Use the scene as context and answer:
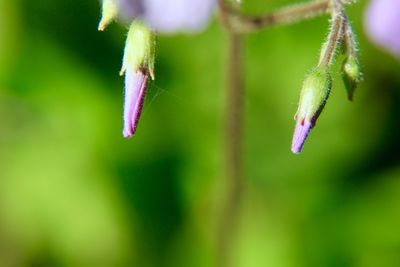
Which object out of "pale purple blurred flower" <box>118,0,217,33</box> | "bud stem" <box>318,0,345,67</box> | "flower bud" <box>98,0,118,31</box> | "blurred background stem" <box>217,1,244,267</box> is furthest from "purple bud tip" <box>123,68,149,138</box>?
"blurred background stem" <box>217,1,244,267</box>

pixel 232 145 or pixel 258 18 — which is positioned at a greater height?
pixel 258 18

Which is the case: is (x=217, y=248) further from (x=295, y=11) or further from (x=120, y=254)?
(x=295, y=11)

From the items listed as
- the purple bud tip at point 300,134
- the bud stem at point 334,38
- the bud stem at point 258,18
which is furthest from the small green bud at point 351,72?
the bud stem at point 258,18

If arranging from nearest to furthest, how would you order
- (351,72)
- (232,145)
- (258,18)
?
(351,72) < (258,18) < (232,145)

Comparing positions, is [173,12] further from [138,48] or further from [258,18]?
[258,18]

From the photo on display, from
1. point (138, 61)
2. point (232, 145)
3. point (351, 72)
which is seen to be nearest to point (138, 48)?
point (138, 61)

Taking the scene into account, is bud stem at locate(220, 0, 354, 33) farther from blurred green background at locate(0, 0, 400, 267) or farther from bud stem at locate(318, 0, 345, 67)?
blurred green background at locate(0, 0, 400, 267)
